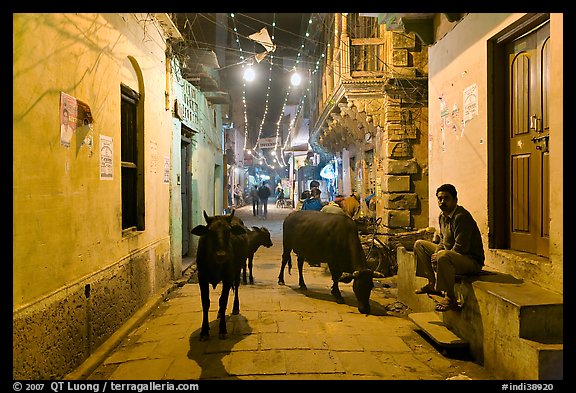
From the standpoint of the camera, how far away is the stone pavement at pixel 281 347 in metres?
4.43

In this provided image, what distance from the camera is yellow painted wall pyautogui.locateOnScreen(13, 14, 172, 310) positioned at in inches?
141

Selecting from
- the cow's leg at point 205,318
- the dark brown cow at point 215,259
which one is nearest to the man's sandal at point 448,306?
the dark brown cow at point 215,259

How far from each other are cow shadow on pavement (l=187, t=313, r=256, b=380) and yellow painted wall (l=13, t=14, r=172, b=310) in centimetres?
153

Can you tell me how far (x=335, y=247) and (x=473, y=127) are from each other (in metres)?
3.05

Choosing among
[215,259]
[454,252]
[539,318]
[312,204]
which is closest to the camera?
[539,318]

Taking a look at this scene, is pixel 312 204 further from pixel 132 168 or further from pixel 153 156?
pixel 132 168

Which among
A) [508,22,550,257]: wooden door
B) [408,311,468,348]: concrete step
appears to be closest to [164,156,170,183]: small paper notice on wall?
[408,311,468,348]: concrete step

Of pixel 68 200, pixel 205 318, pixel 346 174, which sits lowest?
pixel 205 318

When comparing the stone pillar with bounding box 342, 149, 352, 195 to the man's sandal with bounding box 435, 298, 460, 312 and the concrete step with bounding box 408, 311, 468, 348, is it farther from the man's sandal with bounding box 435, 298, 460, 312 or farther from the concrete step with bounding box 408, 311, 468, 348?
the man's sandal with bounding box 435, 298, 460, 312

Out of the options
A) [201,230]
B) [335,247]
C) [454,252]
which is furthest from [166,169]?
[454,252]

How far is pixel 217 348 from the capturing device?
511 centimetres

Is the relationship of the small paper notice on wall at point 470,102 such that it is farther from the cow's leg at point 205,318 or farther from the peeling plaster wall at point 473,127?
the cow's leg at point 205,318
